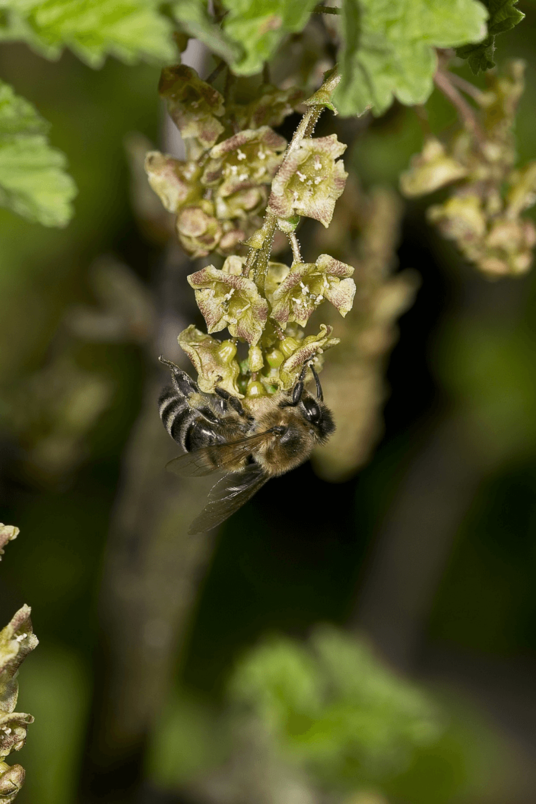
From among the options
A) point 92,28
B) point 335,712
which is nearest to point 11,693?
point 92,28

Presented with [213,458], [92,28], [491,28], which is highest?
[491,28]

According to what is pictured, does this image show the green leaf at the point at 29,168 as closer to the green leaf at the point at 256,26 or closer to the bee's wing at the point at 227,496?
the green leaf at the point at 256,26

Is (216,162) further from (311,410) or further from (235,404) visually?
(311,410)

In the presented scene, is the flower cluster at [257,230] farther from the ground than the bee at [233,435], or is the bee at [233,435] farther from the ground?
the flower cluster at [257,230]

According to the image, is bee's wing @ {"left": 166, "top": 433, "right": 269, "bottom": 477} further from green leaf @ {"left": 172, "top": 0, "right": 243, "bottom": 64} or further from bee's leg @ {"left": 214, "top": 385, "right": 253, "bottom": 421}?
green leaf @ {"left": 172, "top": 0, "right": 243, "bottom": 64}

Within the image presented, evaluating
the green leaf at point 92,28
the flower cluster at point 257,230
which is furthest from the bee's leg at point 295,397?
the green leaf at point 92,28

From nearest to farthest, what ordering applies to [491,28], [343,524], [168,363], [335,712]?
[491,28] → [168,363] → [335,712] → [343,524]

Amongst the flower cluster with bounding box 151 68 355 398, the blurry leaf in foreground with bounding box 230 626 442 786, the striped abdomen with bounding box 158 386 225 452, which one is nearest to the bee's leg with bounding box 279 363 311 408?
the striped abdomen with bounding box 158 386 225 452

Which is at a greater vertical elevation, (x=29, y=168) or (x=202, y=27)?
(x=202, y=27)
